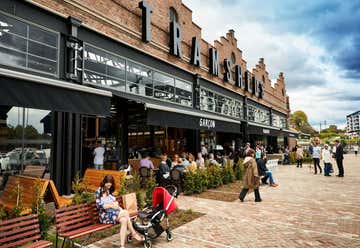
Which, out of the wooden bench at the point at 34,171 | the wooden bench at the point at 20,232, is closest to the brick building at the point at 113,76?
the wooden bench at the point at 34,171

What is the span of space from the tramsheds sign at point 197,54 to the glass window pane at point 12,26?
506 cm

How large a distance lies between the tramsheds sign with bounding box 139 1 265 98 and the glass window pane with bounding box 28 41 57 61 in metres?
4.37

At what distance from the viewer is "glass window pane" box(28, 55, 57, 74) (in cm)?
775

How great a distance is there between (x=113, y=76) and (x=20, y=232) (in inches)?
292

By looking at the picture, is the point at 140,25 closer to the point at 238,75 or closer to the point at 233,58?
the point at 238,75

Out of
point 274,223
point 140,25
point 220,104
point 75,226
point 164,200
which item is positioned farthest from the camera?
point 220,104

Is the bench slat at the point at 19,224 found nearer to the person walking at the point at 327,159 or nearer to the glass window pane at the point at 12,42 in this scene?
the glass window pane at the point at 12,42

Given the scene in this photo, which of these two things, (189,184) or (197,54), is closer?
(189,184)

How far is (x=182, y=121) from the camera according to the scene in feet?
27.3

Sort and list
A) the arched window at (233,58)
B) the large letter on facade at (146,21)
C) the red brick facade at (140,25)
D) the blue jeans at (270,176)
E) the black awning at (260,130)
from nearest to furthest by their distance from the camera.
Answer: the red brick facade at (140,25) → the blue jeans at (270,176) → the large letter on facade at (146,21) → the black awning at (260,130) → the arched window at (233,58)

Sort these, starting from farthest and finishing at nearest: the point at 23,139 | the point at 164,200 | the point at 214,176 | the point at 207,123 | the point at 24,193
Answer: the point at 214,176 → the point at 207,123 → the point at 23,139 → the point at 24,193 → the point at 164,200

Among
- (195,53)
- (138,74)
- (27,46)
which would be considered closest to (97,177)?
Answer: (27,46)

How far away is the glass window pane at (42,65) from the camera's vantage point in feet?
25.4

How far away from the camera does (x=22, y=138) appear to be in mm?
7395
